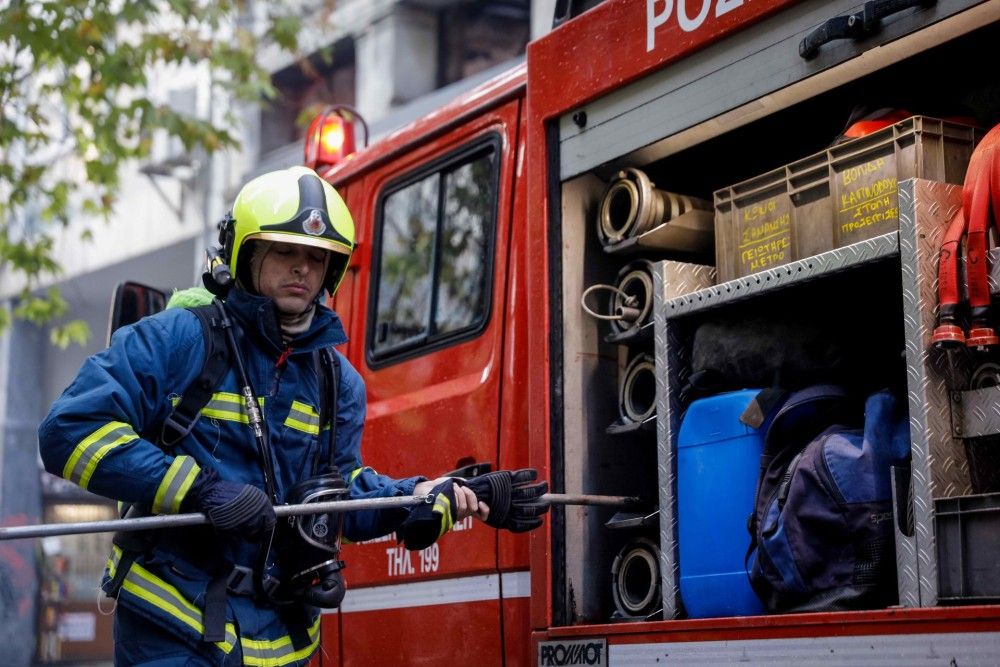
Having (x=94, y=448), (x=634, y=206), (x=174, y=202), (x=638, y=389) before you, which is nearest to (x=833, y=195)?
(x=634, y=206)

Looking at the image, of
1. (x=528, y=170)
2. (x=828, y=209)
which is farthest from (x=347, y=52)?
(x=828, y=209)

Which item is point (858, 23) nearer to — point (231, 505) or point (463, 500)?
point (463, 500)

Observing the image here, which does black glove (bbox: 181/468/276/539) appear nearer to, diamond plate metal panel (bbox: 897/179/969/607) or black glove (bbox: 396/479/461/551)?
black glove (bbox: 396/479/461/551)

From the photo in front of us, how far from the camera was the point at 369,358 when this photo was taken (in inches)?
208

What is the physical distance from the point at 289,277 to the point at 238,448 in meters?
0.45

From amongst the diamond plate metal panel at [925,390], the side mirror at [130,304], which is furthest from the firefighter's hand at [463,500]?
the side mirror at [130,304]

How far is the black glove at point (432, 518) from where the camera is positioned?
3609 mm

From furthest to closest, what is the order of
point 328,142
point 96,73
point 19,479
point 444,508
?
1. point 19,479
2. point 96,73
3. point 328,142
4. point 444,508

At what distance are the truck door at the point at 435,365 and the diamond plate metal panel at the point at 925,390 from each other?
5.37 feet

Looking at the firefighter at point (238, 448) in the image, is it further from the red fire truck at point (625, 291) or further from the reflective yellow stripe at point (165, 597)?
the red fire truck at point (625, 291)

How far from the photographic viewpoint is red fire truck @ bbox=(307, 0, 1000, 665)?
3043 millimetres

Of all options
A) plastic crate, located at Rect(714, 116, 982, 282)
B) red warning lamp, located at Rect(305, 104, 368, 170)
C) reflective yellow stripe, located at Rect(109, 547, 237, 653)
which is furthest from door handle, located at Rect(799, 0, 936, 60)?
red warning lamp, located at Rect(305, 104, 368, 170)

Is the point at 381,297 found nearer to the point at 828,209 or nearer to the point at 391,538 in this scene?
the point at 391,538

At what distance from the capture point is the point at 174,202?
17250mm
